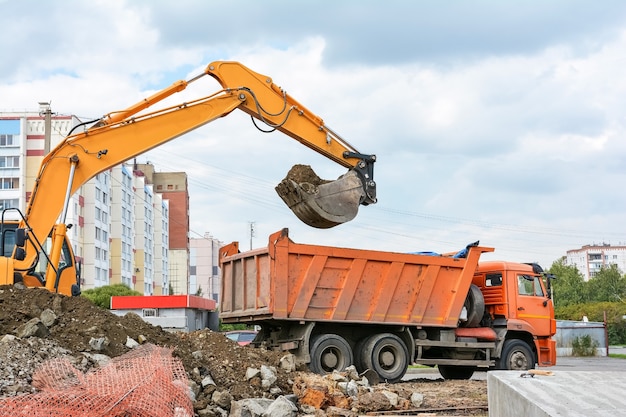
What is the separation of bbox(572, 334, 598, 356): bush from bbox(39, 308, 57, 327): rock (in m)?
27.7

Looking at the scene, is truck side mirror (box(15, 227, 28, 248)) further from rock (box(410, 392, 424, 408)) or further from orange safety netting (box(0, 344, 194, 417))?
rock (box(410, 392, 424, 408))

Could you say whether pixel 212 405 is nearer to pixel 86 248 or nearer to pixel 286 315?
pixel 286 315

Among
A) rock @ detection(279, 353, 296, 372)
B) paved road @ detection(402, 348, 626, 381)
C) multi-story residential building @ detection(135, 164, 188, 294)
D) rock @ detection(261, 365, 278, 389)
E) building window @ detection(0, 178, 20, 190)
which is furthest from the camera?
multi-story residential building @ detection(135, 164, 188, 294)

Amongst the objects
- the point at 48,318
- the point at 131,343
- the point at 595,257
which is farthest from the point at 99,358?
the point at 595,257

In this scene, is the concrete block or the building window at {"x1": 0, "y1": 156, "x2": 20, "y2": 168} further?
the building window at {"x1": 0, "y1": 156, "x2": 20, "y2": 168}

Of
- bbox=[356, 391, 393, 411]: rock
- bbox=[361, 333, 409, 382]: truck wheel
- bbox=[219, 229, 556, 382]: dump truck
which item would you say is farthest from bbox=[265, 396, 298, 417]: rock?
bbox=[361, 333, 409, 382]: truck wheel

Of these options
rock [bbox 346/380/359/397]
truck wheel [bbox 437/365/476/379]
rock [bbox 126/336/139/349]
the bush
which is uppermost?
rock [bbox 126/336/139/349]

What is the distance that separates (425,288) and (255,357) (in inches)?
193

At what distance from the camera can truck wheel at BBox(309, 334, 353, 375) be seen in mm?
14305

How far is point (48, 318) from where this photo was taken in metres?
10.3

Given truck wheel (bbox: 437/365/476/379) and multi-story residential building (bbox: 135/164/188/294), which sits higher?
multi-story residential building (bbox: 135/164/188/294)

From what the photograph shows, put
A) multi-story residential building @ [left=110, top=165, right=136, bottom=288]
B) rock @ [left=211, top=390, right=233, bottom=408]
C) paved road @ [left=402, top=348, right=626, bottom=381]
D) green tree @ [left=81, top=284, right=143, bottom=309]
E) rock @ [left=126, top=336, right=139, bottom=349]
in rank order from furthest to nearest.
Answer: multi-story residential building @ [left=110, top=165, right=136, bottom=288] < green tree @ [left=81, top=284, right=143, bottom=309] < paved road @ [left=402, top=348, right=626, bottom=381] < rock @ [left=126, top=336, right=139, bottom=349] < rock @ [left=211, top=390, right=233, bottom=408]

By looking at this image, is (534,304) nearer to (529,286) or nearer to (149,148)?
(529,286)

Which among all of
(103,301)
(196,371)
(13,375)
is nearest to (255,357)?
(196,371)
